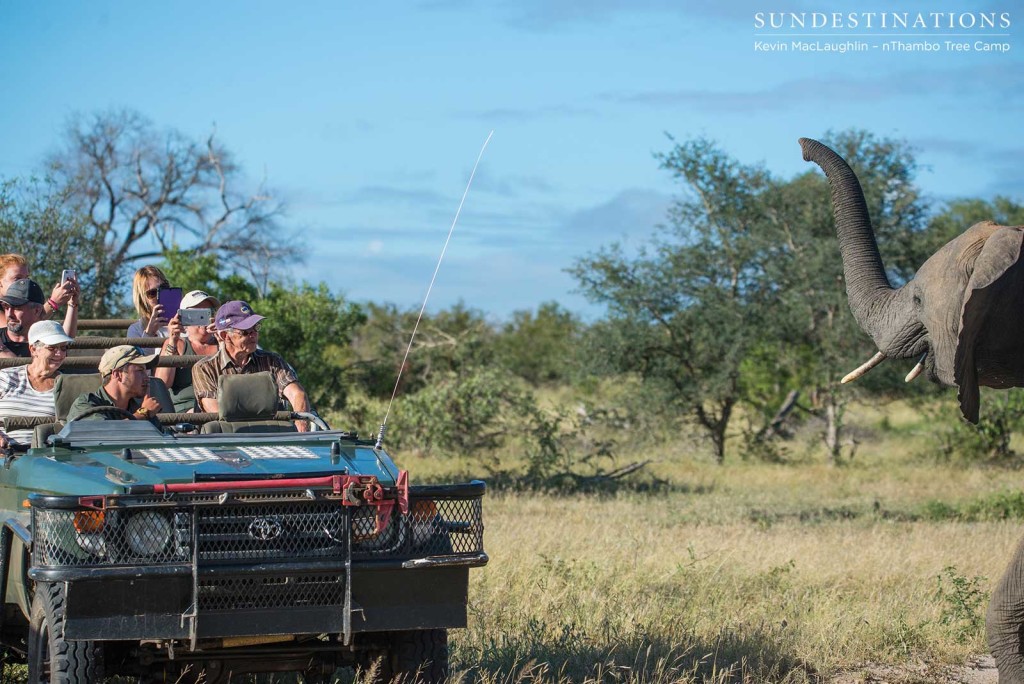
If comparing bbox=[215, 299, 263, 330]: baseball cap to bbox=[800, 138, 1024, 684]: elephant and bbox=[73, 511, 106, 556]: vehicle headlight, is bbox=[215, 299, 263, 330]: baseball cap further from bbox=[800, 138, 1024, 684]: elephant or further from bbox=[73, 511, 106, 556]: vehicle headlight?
bbox=[800, 138, 1024, 684]: elephant

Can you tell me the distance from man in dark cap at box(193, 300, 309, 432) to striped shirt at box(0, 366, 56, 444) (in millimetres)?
821

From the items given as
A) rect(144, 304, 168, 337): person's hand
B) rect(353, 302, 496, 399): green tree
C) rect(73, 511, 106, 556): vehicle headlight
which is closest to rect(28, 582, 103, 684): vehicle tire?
rect(73, 511, 106, 556): vehicle headlight

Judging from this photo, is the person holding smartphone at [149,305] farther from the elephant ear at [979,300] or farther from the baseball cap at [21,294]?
the elephant ear at [979,300]

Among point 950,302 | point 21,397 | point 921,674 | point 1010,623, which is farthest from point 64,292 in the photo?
point 1010,623

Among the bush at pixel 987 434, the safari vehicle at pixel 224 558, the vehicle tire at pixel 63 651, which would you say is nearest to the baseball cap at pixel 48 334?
the safari vehicle at pixel 224 558

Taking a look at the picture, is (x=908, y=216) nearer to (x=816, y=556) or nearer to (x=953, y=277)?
(x=816, y=556)

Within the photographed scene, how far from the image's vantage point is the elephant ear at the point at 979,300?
5328 mm

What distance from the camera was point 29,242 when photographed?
15.8 m

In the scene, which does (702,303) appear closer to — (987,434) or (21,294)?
(987,434)

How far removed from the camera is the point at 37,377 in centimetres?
730

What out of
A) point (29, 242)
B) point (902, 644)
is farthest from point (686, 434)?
point (902, 644)

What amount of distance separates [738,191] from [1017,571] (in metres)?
17.1

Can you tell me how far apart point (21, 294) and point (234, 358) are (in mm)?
1688

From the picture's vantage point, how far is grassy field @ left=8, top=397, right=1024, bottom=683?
7430 millimetres
